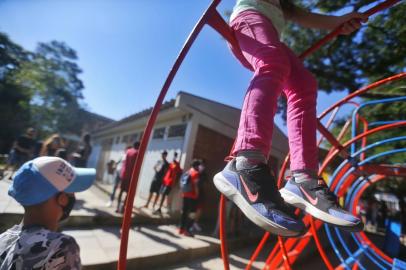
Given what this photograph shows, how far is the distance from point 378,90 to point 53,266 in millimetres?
6950

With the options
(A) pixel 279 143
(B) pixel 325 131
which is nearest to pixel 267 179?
(B) pixel 325 131

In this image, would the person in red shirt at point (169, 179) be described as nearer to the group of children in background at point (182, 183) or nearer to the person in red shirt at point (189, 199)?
the group of children in background at point (182, 183)

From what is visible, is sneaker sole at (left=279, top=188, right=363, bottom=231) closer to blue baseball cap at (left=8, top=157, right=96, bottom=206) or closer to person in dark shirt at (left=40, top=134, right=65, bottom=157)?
blue baseball cap at (left=8, top=157, right=96, bottom=206)

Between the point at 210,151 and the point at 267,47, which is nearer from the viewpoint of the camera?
the point at 267,47

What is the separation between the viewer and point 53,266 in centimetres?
119

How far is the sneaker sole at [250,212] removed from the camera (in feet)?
2.87

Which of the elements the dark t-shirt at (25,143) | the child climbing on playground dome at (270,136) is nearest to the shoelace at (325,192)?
the child climbing on playground dome at (270,136)

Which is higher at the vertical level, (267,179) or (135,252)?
(267,179)

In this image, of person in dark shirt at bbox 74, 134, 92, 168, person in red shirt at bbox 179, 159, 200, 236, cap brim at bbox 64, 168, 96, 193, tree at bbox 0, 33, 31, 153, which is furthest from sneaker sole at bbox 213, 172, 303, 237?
tree at bbox 0, 33, 31, 153

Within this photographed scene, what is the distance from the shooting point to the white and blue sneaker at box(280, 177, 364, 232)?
100 cm

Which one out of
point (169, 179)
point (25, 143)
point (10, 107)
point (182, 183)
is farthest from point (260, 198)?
point (10, 107)

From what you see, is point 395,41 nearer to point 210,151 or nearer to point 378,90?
point 378,90

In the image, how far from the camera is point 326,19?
1.39 metres

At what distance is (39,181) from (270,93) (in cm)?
126
